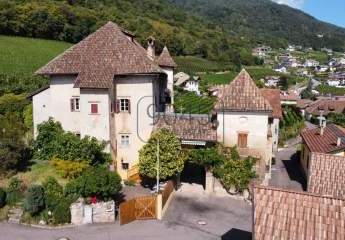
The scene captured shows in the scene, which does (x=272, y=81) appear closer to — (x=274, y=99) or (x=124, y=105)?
(x=274, y=99)

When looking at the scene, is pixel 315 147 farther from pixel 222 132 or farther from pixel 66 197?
Result: pixel 66 197

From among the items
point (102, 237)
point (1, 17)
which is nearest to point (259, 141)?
point (102, 237)

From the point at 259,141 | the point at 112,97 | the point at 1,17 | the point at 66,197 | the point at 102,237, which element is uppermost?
the point at 1,17

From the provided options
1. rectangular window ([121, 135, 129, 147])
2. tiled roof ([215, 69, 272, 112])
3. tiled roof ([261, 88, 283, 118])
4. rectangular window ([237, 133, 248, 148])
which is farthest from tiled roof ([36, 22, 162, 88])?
tiled roof ([261, 88, 283, 118])

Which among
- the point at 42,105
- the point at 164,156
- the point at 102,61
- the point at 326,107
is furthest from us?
the point at 326,107

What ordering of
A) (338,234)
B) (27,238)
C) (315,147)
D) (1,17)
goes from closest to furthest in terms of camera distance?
(338,234)
(27,238)
(315,147)
(1,17)

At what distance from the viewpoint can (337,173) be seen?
2906cm

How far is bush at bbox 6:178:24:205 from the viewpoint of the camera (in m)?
28.6

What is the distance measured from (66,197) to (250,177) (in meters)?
14.1

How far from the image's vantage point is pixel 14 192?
94.6 feet

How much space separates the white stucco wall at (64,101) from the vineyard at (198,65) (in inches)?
4171

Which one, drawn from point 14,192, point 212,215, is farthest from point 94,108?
point 212,215

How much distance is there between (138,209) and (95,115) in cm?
951

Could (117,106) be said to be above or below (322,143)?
above
